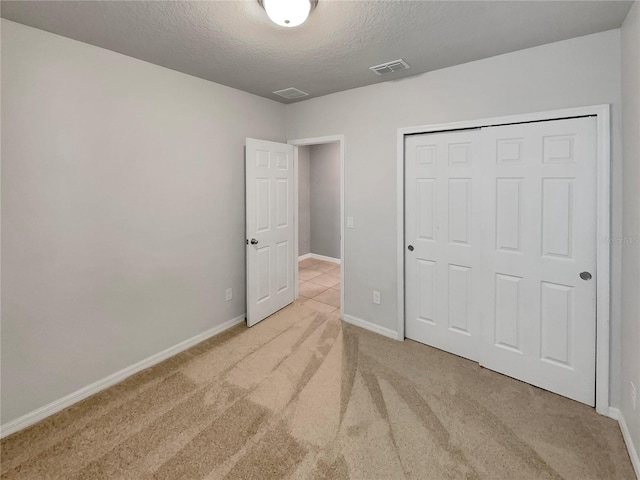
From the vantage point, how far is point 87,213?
2.20 meters

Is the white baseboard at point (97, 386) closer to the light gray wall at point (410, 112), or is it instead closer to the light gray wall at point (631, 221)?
the light gray wall at point (410, 112)

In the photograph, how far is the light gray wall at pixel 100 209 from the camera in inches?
75.6

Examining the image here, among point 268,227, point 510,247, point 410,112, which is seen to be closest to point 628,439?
point 510,247

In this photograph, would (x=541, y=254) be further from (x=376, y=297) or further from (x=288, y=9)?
(x=288, y=9)

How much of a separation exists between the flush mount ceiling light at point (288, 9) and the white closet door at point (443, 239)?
153 centimetres

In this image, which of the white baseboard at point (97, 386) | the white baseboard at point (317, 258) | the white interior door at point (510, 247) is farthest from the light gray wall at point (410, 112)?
the white baseboard at point (317, 258)

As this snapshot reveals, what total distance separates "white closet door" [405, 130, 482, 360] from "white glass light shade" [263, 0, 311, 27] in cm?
154

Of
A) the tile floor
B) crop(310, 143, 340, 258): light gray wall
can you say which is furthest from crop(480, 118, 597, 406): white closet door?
crop(310, 143, 340, 258): light gray wall

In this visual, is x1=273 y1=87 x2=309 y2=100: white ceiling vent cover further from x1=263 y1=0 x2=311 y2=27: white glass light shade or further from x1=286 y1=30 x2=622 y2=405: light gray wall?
x1=263 y1=0 x2=311 y2=27: white glass light shade

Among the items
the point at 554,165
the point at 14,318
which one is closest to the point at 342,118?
the point at 554,165

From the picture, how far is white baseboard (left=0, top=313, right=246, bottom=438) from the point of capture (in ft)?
6.38

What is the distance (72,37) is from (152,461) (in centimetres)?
267

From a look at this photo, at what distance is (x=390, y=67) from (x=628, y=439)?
9.55 ft

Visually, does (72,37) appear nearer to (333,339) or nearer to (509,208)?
(333,339)
